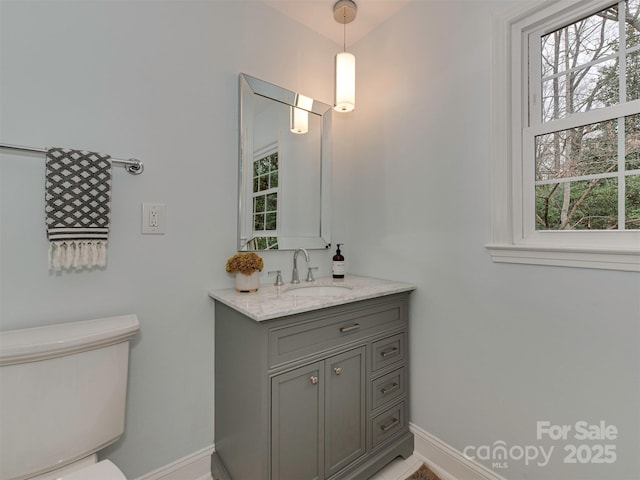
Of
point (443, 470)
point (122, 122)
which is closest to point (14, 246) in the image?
point (122, 122)

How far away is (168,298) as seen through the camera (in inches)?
52.0

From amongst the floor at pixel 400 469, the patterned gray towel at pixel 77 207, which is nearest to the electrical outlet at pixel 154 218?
the patterned gray towel at pixel 77 207

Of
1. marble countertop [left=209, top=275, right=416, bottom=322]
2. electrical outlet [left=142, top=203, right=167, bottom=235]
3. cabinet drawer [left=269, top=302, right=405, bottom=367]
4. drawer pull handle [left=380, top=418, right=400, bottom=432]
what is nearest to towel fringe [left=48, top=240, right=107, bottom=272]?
electrical outlet [left=142, top=203, right=167, bottom=235]


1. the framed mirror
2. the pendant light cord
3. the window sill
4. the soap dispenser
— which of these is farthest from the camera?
the soap dispenser

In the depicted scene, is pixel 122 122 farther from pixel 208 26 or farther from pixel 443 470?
pixel 443 470

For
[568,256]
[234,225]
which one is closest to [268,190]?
[234,225]

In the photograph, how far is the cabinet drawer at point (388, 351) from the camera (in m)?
1.43

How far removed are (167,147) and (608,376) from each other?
1.96m

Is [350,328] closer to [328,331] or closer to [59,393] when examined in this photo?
[328,331]

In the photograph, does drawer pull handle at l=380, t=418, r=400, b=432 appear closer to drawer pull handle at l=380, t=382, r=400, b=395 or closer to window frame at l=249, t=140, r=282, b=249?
drawer pull handle at l=380, t=382, r=400, b=395

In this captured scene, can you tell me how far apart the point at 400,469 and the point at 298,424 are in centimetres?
71

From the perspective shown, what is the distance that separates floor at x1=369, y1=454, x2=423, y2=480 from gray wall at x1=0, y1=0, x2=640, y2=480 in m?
0.18

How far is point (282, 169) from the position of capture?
5.56 feet

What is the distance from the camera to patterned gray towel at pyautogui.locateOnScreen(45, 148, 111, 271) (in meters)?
1.03
